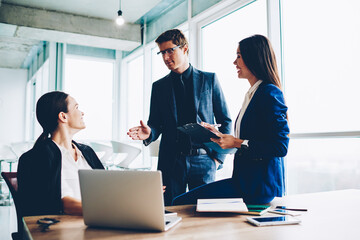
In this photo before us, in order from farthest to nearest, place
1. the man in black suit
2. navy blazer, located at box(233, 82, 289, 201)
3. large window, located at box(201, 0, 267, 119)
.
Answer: large window, located at box(201, 0, 267, 119) < the man in black suit < navy blazer, located at box(233, 82, 289, 201)

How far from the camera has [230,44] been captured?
4.22 meters

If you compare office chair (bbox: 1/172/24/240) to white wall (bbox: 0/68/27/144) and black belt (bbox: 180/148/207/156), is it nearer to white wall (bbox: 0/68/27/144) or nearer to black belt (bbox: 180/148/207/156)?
black belt (bbox: 180/148/207/156)

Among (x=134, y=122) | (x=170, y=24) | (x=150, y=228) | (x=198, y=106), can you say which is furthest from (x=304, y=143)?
(x=134, y=122)

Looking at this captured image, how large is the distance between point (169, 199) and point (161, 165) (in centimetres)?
23

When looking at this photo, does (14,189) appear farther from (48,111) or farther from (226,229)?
(226,229)

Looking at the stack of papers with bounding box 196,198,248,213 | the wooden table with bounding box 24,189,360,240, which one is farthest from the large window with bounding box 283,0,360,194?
the stack of papers with bounding box 196,198,248,213

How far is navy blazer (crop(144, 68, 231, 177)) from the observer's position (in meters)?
2.19

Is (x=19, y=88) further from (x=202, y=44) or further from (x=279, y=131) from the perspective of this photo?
(x=279, y=131)

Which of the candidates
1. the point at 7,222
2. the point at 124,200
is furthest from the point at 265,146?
the point at 7,222

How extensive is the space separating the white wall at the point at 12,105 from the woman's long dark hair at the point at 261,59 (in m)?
10.00

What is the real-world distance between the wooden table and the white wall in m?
9.96

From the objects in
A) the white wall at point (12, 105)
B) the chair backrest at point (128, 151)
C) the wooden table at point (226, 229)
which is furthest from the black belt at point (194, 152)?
the white wall at point (12, 105)

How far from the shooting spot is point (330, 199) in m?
1.57

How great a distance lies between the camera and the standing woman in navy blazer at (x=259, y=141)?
4.63 ft
